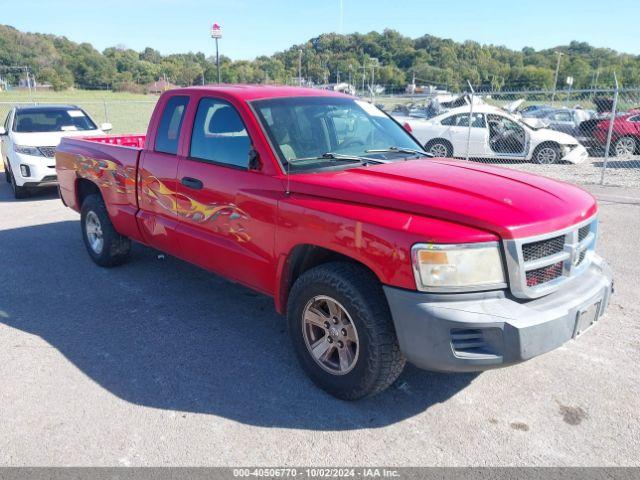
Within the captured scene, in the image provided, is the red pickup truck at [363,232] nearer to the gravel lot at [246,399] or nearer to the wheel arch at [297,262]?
the wheel arch at [297,262]

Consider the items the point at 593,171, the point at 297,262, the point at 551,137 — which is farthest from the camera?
the point at 551,137

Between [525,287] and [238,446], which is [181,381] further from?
[525,287]

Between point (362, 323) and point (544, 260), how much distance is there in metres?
1.05

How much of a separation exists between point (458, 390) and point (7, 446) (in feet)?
8.80

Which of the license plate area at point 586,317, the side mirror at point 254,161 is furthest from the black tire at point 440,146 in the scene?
the license plate area at point 586,317

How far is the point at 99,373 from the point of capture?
145 inches

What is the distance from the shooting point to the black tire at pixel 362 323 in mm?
2975

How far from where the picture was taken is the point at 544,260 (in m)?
2.88

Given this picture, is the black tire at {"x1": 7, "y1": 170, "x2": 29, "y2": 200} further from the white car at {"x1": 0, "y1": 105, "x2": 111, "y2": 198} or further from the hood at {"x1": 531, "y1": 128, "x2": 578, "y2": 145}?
the hood at {"x1": 531, "y1": 128, "x2": 578, "y2": 145}

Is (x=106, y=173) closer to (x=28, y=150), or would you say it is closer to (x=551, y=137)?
(x=28, y=150)

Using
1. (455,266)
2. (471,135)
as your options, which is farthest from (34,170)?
(471,135)

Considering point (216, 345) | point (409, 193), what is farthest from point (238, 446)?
point (409, 193)

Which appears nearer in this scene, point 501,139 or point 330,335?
point 330,335

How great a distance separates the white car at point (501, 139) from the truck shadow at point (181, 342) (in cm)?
986
